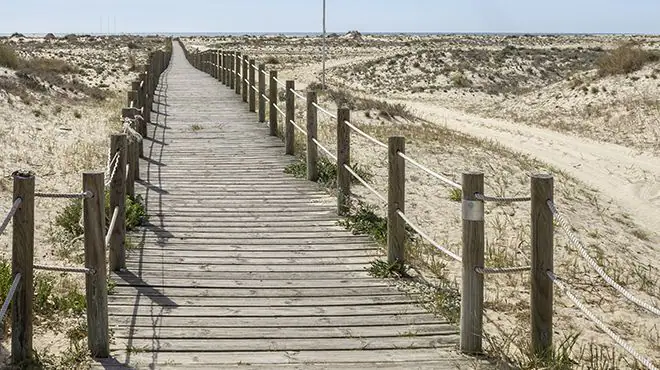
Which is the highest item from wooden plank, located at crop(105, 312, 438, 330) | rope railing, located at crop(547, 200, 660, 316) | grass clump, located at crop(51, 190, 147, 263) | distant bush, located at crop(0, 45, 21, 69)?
distant bush, located at crop(0, 45, 21, 69)

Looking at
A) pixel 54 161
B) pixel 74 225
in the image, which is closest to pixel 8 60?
pixel 54 161

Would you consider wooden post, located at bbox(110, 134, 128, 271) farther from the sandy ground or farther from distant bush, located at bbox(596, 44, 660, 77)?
distant bush, located at bbox(596, 44, 660, 77)

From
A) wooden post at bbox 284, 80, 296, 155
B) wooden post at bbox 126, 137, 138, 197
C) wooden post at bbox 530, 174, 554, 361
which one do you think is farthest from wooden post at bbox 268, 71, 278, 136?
wooden post at bbox 530, 174, 554, 361

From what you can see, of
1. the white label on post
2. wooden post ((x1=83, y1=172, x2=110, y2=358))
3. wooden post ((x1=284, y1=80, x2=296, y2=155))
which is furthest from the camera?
wooden post ((x1=284, y1=80, x2=296, y2=155))

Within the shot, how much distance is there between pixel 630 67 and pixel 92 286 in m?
23.5

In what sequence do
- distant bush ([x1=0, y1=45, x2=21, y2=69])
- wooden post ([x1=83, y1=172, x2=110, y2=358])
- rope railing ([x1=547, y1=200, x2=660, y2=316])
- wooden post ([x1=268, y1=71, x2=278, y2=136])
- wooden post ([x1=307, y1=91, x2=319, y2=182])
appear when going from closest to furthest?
rope railing ([x1=547, y1=200, x2=660, y2=316]) → wooden post ([x1=83, y1=172, x2=110, y2=358]) → wooden post ([x1=307, y1=91, x2=319, y2=182]) → wooden post ([x1=268, y1=71, x2=278, y2=136]) → distant bush ([x1=0, y1=45, x2=21, y2=69])

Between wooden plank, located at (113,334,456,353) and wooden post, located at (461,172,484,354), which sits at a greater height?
wooden post, located at (461,172,484,354)

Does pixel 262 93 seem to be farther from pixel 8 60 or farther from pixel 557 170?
pixel 8 60

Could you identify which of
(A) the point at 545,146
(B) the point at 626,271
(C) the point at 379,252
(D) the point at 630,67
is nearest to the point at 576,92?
(D) the point at 630,67

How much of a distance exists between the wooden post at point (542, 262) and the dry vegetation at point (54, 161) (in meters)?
2.70

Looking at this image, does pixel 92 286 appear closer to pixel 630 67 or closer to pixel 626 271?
pixel 626 271

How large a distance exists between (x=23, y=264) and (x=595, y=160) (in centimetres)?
1493

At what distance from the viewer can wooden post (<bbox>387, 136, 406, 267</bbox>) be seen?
6.86m

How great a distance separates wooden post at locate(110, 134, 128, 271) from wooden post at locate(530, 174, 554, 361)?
351cm
